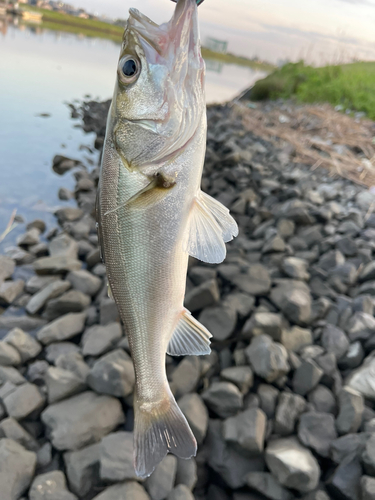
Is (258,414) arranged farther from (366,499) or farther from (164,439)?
(164,439)

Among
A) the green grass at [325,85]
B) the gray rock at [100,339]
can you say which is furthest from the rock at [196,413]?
the green grass at [325,85]

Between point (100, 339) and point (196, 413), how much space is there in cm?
116

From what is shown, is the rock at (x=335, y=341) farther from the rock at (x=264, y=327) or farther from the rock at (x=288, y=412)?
the rock at (x=288, y=412)

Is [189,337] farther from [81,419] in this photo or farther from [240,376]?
[81,419]

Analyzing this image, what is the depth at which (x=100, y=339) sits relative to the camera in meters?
3.20

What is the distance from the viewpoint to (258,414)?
239 cm

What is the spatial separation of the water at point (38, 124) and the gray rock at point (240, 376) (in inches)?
155

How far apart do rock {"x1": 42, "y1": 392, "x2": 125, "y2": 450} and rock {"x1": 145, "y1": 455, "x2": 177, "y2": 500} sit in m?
0.51

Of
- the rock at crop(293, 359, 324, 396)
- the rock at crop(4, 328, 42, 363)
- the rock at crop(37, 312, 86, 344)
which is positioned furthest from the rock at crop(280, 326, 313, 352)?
the rock at crop(4, 328, 42, 363)

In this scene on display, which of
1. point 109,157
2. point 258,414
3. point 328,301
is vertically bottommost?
point 258,414

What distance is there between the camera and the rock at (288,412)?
2439mm

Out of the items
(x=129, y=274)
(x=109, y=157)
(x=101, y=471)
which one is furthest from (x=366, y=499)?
(x=109, y=157)

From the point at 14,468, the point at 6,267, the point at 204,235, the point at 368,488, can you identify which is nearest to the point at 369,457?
the point at 368,488

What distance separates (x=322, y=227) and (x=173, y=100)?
3.94 metres
